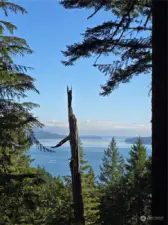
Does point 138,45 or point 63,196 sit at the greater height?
point 138,45

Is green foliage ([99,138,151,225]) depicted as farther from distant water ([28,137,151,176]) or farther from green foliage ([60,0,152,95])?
green foliage ([60,0,152,95])

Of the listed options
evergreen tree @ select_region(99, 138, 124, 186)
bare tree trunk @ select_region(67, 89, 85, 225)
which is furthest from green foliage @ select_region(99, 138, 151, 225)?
bare tree trunk @ select_region(67, 89, 85, 225)

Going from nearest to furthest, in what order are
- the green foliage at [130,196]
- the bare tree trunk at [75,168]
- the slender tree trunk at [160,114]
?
1. the slender tree trunk at [160,114]
2. the bare tree trunk at [75,168]
3. the green foliage at [130,196]

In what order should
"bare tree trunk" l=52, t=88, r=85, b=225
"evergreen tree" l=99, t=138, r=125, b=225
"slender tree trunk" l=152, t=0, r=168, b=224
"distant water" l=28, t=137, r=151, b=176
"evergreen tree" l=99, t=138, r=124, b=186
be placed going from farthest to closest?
"distant water" l=28, t=137, r=151, b=176
"evergreen tree" l=99, t=138, r=124, b=186
"evergreen tree" l=99, t=138, r=125, b=225
"bare tree trunk" l=52, t=88, r=85, b=225
"slender tree trunk" l=152, t=0, r=168, b=224

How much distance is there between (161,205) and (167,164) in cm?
40

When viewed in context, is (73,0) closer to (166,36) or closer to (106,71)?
(106,71)

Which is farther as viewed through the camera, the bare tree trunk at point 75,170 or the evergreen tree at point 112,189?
the evergreen tree at point 112,189

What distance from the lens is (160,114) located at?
8.92 ft

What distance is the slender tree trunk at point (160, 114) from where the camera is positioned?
2.68 metres

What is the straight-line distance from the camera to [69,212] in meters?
14.1

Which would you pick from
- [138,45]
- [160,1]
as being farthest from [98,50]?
[160,1]

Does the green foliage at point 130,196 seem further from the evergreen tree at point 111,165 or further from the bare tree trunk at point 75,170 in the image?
the bare tree trunk at point 75,170

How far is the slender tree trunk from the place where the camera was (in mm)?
2676

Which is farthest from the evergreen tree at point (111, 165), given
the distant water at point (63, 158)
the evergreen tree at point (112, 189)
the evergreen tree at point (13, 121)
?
the evergreen tree at point (13, 121)
